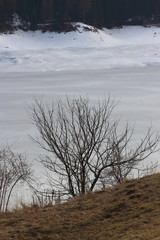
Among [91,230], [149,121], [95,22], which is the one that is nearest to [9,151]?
[149,121]

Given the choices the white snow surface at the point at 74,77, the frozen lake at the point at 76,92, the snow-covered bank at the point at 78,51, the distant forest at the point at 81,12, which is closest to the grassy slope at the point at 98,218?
the white snow surface at the point at 74,77

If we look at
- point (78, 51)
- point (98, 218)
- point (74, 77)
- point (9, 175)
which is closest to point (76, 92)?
point (74, 77)

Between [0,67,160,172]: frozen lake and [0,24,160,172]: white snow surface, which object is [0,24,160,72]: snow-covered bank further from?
[0,67,160,172]: frozen lake

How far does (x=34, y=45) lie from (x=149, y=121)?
34.1 m

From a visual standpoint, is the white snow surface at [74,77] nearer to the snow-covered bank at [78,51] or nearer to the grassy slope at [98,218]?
the snow-covered bank at [78,51]

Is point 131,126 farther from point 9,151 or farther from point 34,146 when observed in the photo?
point 9,151

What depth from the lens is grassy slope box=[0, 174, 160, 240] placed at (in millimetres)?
4047

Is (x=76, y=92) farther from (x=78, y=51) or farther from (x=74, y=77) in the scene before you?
(x=78, y=51)

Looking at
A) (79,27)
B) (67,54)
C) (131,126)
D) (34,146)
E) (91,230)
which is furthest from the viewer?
(79,27)

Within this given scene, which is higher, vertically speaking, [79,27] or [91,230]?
[79,27]

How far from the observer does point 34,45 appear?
45250 mm

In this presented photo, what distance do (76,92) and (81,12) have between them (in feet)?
125

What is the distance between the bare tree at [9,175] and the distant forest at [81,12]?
4209 centimetres

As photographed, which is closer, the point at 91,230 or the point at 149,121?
the point at 91,230
